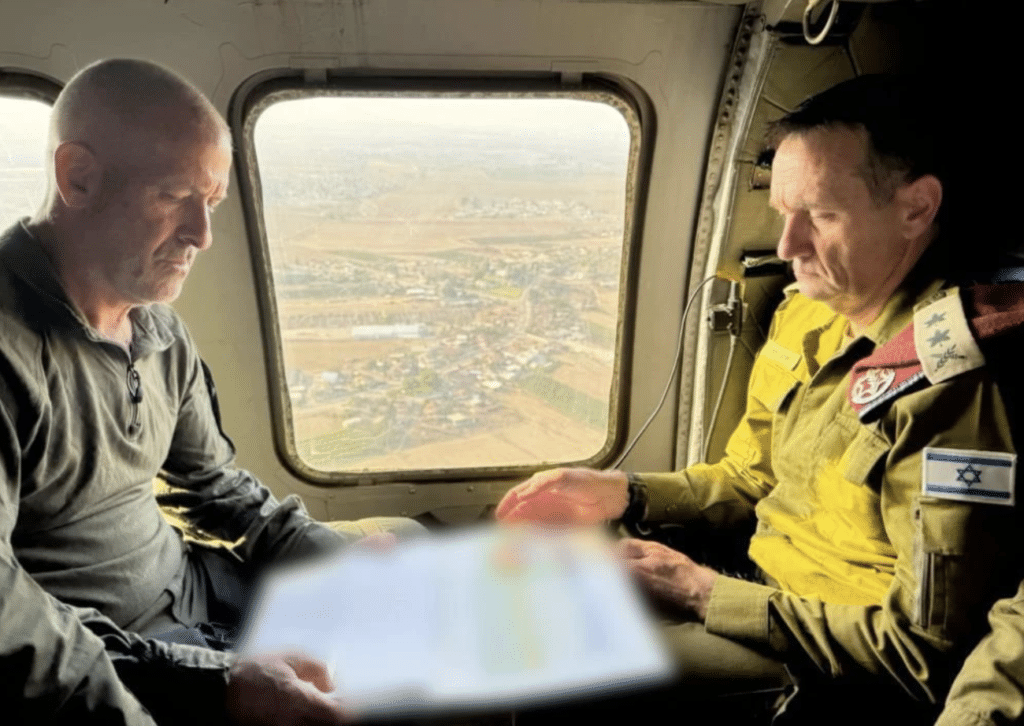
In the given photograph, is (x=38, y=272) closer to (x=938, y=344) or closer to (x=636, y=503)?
(x=636, y=503)

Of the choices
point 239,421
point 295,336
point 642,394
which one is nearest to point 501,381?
point 642,394

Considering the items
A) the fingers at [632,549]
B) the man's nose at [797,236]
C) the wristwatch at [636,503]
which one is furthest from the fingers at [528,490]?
the man's nose at [797,236]

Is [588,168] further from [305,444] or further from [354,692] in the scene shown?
[354,692]

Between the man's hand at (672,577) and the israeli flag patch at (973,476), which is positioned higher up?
the israeli flag patch at (973,476)

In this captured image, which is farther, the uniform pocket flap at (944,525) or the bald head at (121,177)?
the bald head at (121,177)

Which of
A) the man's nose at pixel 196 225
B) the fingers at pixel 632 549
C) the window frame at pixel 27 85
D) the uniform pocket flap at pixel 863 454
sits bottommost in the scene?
the fingers at pixel 632 549

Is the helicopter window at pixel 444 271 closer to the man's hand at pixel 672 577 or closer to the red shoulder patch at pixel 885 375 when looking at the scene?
the man's hand at pixel 672 577
